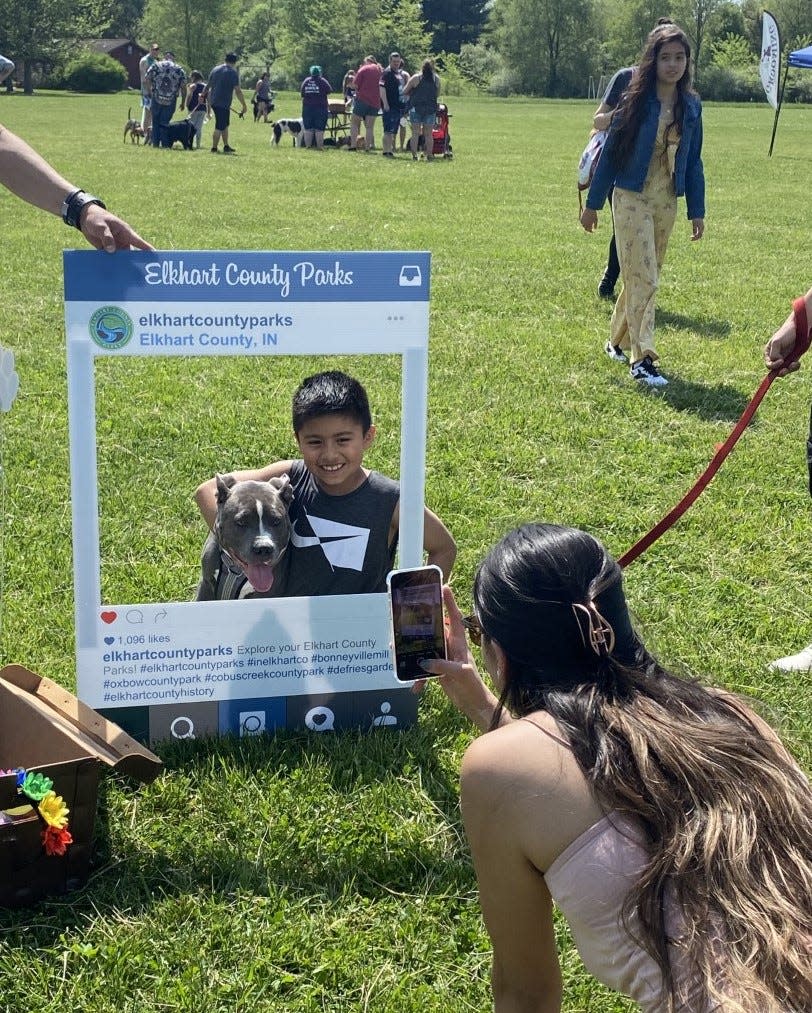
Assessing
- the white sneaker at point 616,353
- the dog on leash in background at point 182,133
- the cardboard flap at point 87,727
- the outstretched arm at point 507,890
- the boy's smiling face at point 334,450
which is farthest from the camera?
the dog on leash in background at point 182,133

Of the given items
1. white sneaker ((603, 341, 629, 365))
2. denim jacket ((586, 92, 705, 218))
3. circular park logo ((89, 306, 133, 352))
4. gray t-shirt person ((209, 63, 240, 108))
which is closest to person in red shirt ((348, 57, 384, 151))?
gray t-shirt person ((209, 63, 240, 108))

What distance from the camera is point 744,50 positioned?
72.8 meters

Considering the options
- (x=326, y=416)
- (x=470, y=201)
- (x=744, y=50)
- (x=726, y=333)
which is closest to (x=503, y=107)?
(x=744, y=50)

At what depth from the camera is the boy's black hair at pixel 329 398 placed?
3.63 m

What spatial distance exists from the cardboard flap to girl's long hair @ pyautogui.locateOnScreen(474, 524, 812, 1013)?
4.69ft

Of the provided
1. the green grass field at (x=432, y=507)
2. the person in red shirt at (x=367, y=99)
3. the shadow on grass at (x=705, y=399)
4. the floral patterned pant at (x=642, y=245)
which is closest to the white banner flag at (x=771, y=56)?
the person in red shirt at (x=367, y=99)

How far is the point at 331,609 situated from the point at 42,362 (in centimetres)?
461

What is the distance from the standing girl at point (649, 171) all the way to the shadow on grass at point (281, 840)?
4.72 meters

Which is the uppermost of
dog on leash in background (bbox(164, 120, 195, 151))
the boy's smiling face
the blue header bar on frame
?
dog on leash in background (bbox(164, 120, 195, 151))

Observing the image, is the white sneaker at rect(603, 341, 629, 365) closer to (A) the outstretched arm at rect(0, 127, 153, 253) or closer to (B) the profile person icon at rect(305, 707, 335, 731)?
(B) the profile person icon at rect(305, 707, 335, 731)

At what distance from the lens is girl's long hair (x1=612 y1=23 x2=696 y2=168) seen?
700 centimetres

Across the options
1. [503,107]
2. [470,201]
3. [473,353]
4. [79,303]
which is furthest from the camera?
[503,107]

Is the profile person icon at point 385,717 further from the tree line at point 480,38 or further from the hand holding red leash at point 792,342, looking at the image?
the tree line at point 480,38

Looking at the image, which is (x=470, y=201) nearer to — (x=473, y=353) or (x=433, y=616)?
(x=473, y=353)
